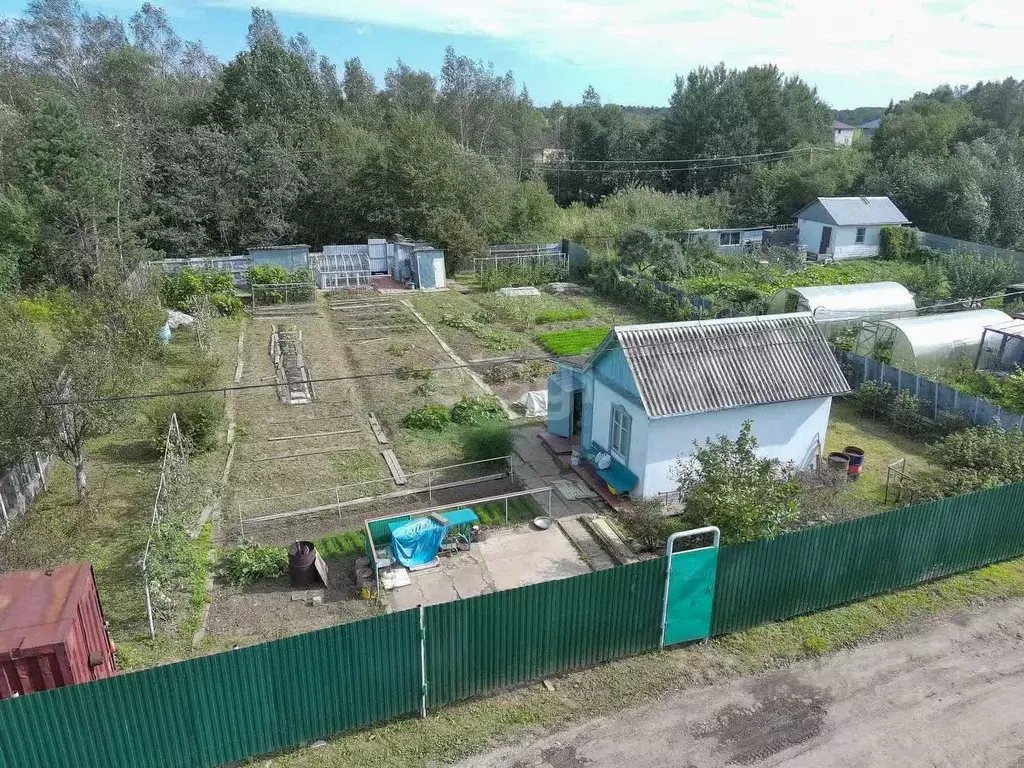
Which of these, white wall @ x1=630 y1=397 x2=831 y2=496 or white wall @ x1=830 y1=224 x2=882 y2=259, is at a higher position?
white wall @ x1=830 y1=224 x2=882 y2=259

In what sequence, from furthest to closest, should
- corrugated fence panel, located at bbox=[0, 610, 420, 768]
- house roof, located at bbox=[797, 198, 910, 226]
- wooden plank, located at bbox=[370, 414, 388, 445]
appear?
house roof, located at bbox=[797, 198, 910, 226]
wooden plank, located at bbox=[370, 414, 388, 445]
corrugated fence panel, located at bbox=[0, 610, 420, 768]

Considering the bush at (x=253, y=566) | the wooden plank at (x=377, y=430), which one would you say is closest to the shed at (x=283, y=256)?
the wooden plank at (x=377, y=430)

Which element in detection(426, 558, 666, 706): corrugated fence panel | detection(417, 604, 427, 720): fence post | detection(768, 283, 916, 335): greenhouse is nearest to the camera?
detection(417, 604, 427, 720): fence post

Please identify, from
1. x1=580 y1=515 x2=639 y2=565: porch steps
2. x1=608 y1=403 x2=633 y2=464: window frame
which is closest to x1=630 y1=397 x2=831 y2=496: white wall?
x1=608 y1=403 x2=633 y2=464: window frame

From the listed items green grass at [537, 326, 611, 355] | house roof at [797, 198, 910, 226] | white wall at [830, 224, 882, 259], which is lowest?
green grass at [537, 326, 611, 355]

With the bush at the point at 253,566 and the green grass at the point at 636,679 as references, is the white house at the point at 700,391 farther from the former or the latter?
the bush at the point at 253,566

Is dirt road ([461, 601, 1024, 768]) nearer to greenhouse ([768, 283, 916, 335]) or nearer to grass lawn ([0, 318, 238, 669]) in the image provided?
grass lawn ([0, 318, 238, 669])

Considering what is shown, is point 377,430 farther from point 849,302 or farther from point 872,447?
point 849,302

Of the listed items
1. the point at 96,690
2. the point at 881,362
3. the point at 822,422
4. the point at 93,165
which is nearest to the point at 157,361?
the point at 93,165
